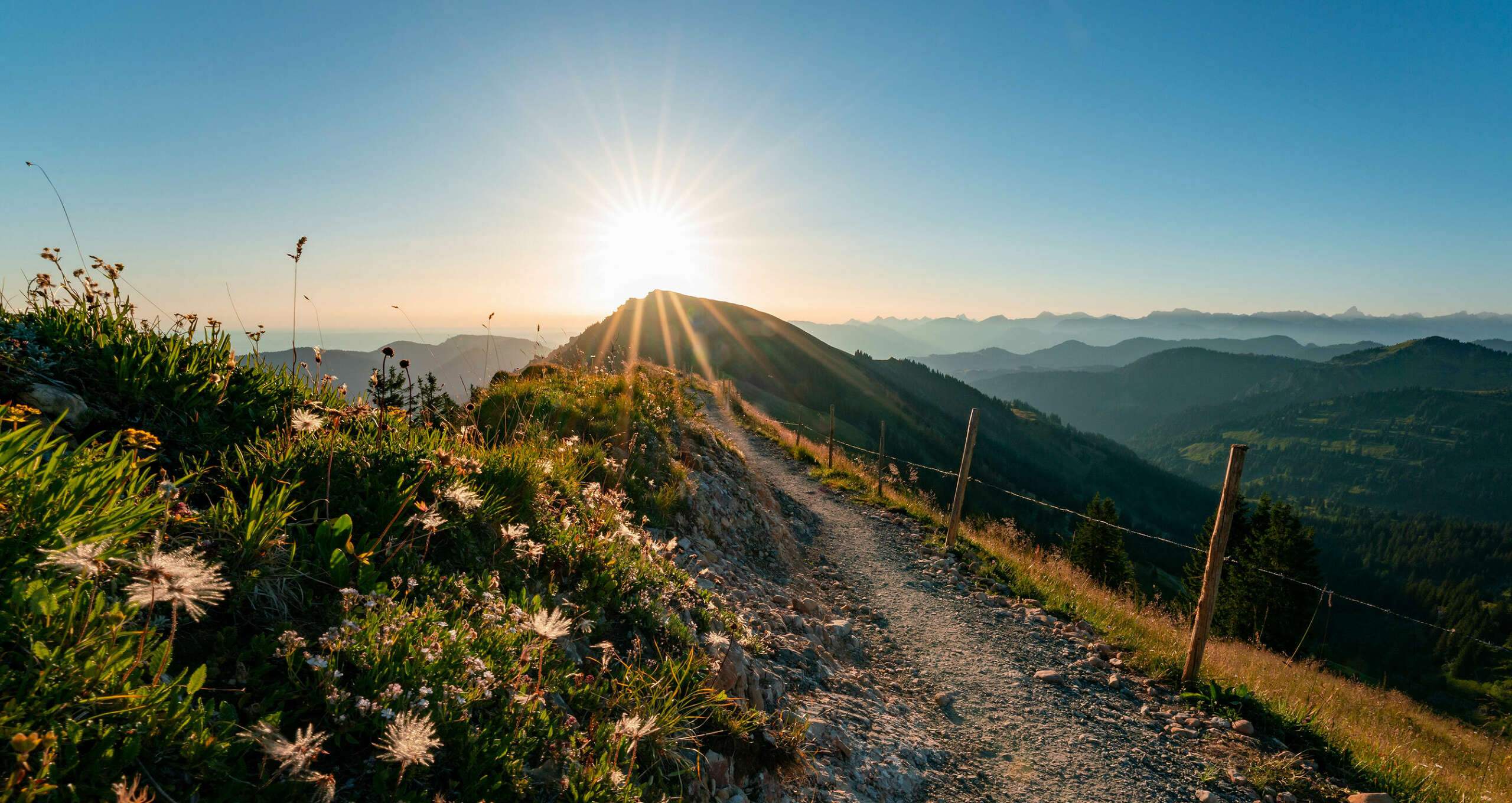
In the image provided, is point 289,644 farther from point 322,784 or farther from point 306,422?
point 306,422

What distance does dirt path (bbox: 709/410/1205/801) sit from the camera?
18.4ft

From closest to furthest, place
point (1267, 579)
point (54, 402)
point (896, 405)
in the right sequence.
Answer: point (54, 402) < point (1267, 579) < point (896, 405)

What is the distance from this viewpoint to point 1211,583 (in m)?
7.66

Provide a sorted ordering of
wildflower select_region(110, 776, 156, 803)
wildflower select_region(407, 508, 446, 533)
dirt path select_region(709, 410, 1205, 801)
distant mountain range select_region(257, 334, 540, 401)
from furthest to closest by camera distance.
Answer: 1. dirt path select_region(709, 410, 1205, 801)
2. distant mountain range select_region(257, 334, 540, 401)
3. wildflower select_region(407, 508, 446, 533)
4. wildflower select_region(110, 776, 156, 803)

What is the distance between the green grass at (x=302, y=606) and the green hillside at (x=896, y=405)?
1786 inches

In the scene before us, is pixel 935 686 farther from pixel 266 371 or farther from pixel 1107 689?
pixel 266 371

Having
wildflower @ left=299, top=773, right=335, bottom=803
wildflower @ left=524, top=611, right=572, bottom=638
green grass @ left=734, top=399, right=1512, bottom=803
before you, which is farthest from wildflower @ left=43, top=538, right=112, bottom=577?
green grass @ left=734, top=399, right=1512, bottom=803

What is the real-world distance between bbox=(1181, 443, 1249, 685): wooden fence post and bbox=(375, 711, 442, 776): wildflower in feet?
28.5

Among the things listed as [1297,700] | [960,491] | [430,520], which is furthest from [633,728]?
[960,491]

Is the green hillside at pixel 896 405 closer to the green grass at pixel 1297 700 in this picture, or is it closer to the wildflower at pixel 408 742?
the green grass at pixel 1297 700

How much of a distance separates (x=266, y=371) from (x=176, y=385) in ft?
2.36

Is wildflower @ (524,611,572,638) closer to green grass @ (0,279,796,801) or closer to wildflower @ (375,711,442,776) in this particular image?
green grass @ (0,279,796,801)

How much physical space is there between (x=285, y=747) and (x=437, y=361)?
4.70 meters

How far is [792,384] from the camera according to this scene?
107 meters
